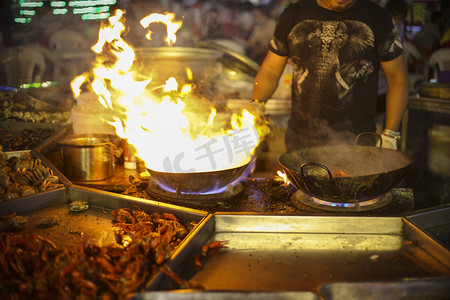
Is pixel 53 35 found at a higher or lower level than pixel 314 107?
higher

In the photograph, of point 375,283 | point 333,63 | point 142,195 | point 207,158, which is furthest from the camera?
point 333,63

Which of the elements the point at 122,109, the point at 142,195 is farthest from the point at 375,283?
the point at 122,109

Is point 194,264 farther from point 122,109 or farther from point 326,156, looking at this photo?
point 122,109

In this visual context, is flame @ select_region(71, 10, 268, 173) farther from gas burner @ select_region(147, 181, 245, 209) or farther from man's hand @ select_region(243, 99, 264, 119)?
gas burner @ select_region(147, 181, 245, 209)

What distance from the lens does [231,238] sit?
7.23ft

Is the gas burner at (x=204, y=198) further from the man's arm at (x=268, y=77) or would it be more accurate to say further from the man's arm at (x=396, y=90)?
the man's arm at (x=396, y=90)

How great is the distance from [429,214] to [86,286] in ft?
6.04

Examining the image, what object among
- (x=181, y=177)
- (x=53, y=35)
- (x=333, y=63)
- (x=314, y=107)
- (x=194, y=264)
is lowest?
(x=194, y=264)

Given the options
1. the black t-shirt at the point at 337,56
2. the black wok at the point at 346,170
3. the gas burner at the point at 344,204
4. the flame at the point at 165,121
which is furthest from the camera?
the black t-shirt at the point at 337,56

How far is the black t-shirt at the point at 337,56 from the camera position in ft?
10.7

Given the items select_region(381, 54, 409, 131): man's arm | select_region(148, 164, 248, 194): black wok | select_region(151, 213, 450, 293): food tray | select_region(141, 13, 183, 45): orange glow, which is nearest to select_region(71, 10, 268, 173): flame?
select_region(141, 13, 183, 45): orange glow

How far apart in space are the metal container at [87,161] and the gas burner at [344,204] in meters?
1.57

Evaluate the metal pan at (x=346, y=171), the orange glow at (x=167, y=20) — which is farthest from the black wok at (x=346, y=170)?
the orange glow at (x=167, y=20)

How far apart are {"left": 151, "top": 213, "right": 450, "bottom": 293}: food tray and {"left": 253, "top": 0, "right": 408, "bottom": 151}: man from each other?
119 cm
